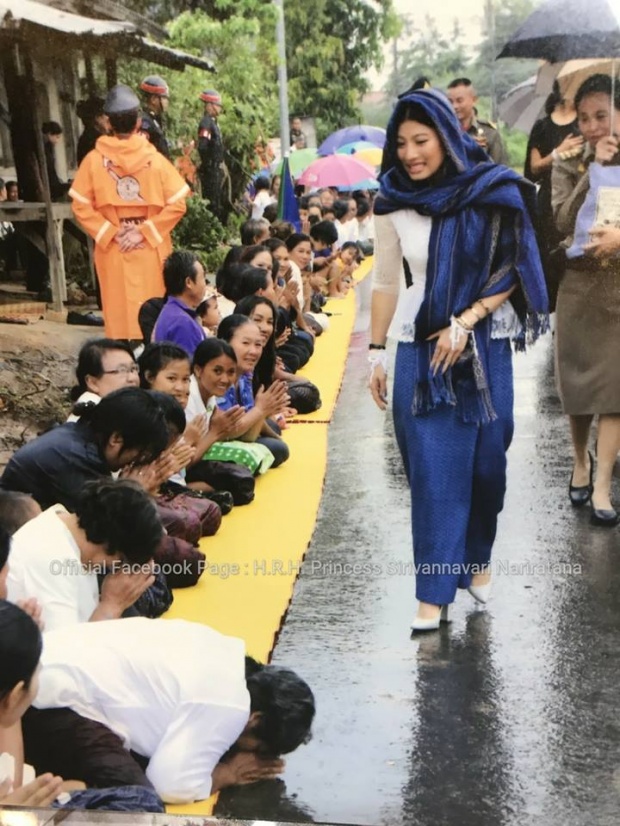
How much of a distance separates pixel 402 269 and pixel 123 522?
104cm

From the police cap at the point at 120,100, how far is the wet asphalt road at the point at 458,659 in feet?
3.15

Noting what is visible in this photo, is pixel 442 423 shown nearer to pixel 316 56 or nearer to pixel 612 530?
pixel 612 530

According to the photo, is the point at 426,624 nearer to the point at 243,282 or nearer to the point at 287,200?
the point at 287,200

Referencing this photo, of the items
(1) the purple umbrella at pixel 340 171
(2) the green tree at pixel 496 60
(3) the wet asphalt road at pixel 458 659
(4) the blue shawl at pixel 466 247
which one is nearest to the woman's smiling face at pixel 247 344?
(3) the wet asphalt road at pixel 458 659

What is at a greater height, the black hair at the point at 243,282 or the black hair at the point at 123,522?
the black hair at the point at 243,282

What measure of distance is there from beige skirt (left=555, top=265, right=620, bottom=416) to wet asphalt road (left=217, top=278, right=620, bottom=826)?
2.7 inches

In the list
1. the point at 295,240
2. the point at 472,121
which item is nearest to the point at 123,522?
the point at 472,121

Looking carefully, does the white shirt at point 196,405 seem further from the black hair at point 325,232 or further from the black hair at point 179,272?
the black hair at point 325,232

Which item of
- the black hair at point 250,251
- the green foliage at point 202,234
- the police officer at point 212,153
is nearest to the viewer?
the police officer at point 212,153

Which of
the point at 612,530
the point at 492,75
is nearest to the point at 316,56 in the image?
the point at 492,75

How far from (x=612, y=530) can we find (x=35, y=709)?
1572 millimetres

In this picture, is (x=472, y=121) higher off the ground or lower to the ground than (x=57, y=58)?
lower

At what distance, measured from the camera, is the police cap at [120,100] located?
2.90 metres

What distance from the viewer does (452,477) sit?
326cm
